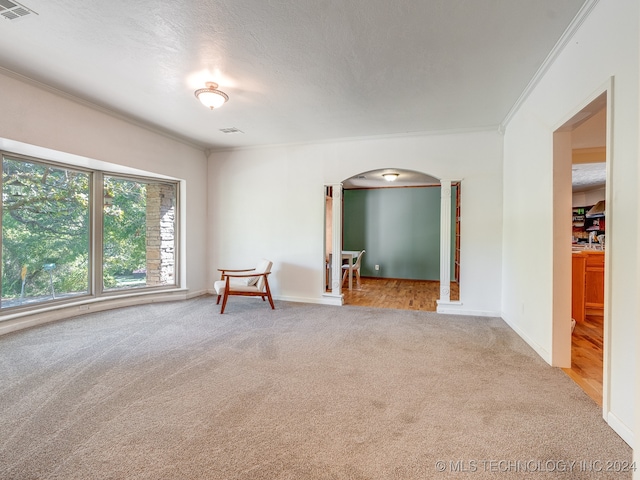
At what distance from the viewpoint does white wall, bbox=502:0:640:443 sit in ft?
5.27

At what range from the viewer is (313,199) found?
16.4ft

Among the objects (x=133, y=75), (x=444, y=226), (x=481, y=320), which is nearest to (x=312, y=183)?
(x=444, y=226)

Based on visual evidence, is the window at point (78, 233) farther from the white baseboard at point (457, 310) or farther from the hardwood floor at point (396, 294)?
the white baseboard at point (457, 310)

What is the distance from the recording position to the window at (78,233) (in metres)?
3.52

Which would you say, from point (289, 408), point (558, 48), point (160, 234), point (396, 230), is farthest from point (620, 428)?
point (396, 230)

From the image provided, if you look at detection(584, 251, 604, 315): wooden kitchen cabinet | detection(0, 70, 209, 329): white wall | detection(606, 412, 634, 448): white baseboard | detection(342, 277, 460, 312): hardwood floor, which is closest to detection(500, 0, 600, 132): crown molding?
detection(584, 251, 604, 315): wooden kitchen cabinet

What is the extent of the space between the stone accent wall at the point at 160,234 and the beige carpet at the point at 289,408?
1.74 metres

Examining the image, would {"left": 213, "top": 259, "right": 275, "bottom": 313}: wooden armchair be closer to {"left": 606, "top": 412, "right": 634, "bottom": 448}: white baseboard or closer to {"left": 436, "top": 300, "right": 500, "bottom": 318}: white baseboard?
{"left": 436, "top": 300, "right": 500, "bottom": 318}: white baseboard

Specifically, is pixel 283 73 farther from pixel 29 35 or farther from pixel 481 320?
pixel 481 320

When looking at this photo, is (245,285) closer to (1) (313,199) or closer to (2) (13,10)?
(1) (313,199)

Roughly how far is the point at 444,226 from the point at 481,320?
1.39m

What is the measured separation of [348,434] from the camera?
5.53 feet

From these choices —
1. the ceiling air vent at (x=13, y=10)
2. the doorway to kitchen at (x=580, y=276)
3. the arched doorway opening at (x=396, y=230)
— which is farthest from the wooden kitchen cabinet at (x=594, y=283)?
the ceiling air vent at (x=13, y=10)

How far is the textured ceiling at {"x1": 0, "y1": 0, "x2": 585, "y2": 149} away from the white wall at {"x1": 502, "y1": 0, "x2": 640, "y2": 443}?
11.0 inches
